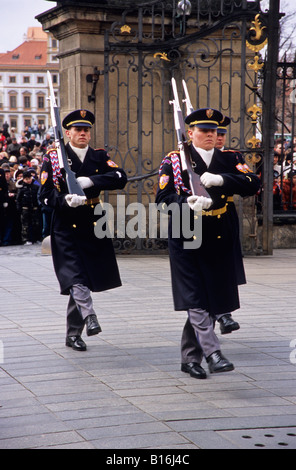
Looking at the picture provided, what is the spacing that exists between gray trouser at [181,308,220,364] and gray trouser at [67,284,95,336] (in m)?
0.88

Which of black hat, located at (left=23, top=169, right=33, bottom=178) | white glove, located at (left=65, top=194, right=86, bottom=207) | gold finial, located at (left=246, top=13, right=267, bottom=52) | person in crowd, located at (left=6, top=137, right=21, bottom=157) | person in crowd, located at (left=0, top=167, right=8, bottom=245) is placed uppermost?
gold finial, located at (left=246, top=13, right=267, bottom=52)

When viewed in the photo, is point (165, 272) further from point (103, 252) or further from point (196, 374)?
point (196, 374)

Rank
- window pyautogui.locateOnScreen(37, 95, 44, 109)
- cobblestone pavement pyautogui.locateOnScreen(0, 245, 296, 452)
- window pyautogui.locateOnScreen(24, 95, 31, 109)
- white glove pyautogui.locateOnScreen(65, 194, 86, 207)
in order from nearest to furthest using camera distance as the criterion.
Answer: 1. cobblestone pavement pyautogui.locateOnScreen(0, 245, 296, 452)
2. white glove pyautogui.locateOnScreen(65, 194, 86, 207)
3. window pyautogui.locateOnScreen(24, 95, 31, 109)
4. window pyautogui.locateOnScreen(37, 95, 44, 109)

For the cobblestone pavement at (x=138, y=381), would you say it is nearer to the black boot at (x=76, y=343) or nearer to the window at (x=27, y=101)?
the black boot at (x=76, y=343)

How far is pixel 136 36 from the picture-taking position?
1158 cm

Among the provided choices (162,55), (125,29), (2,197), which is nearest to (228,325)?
(162,55)

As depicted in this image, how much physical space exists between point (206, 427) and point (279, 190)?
8978 millimetres

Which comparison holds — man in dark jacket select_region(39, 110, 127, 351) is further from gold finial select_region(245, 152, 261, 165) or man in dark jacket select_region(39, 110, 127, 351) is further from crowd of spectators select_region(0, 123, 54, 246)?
crowd of spectators select_region(0, 123, 54, 246)

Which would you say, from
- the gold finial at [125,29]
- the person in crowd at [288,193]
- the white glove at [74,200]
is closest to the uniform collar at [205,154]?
the white glove at [74,200]

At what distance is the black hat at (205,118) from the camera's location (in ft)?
17.8

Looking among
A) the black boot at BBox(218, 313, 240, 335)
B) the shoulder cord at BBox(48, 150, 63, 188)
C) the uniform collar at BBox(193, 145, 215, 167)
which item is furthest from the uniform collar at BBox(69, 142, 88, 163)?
the black boot at BBox(218, 313, 240, 335)

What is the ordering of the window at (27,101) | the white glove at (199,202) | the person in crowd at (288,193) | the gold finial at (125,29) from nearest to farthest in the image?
1. the white glove at (199,202)
2. the gold finial at (125,29)
3. the person in crowd at (288,193)
4. the window at (27,101)

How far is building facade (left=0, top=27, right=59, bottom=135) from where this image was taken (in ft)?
350

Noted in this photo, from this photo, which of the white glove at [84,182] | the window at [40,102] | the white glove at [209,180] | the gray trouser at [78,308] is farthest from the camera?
the window at [40,102]
